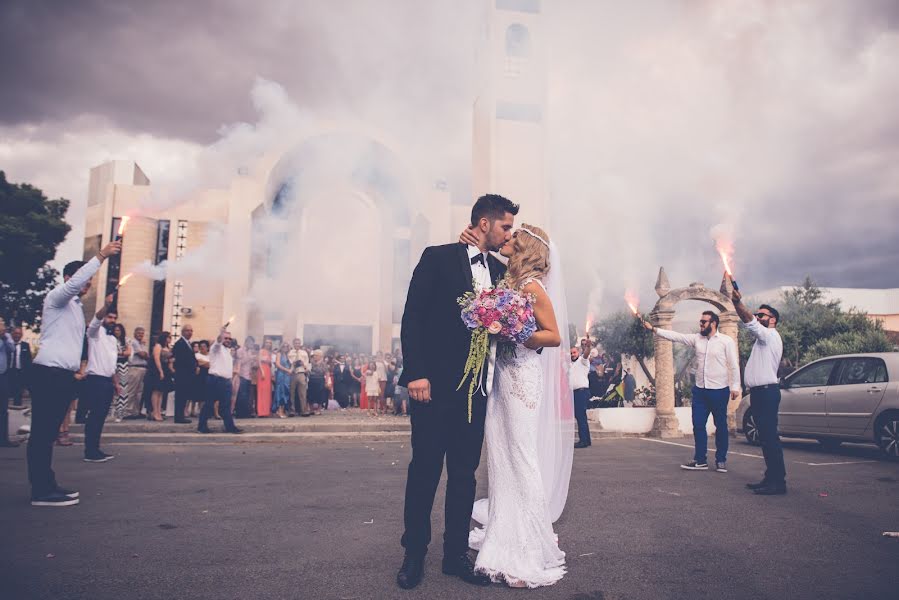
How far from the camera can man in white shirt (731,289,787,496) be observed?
584 centimetres

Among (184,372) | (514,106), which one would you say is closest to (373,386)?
(184,372)

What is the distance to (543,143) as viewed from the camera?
2902 cm

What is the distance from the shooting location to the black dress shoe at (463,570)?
314 cm

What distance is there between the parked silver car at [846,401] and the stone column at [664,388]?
6.82 ft

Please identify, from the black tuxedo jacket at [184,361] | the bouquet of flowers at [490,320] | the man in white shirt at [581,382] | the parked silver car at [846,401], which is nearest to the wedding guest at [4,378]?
the black tuxedo jacket at [184,361]

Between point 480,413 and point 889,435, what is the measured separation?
8.49m

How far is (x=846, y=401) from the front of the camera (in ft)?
30.7

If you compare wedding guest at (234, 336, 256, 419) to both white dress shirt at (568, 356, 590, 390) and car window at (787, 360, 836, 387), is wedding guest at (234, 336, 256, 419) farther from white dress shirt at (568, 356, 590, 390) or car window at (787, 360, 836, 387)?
car window at (787, 360, 836, 387)

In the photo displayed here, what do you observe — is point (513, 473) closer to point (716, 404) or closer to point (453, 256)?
point (453, 256)

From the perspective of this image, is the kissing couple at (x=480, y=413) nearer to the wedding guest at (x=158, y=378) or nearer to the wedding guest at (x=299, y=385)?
the wedding guest at (x=158, y=378)

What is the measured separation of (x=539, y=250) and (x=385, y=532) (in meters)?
2.28

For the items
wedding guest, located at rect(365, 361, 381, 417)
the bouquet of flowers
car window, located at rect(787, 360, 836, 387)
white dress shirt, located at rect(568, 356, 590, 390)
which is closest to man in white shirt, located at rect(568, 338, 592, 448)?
white dress shirt, located at rect(568, 356, 590, 390)

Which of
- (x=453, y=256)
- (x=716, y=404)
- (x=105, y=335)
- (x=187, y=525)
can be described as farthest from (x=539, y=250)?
(x=105, y=335)

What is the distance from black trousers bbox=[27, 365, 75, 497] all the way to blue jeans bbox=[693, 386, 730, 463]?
23.0ft
